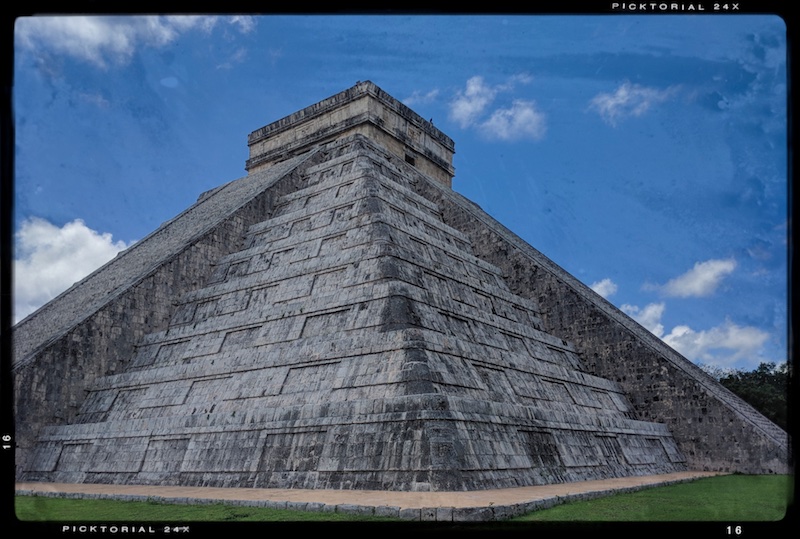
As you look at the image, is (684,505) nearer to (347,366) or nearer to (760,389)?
(347,366)

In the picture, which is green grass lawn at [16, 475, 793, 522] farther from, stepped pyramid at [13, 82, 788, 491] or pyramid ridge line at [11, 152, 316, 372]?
pyramid ridge line at [11, 152, 316, 372]

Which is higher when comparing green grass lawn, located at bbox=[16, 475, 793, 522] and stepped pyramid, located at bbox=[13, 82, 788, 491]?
stepped pyramid, located at bbox=[13, 82, 788, 491]

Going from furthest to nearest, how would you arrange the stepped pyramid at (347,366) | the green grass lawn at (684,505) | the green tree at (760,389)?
1. the green tree at (760,389)
2. the stepped pyramid at (347,366)
3. the green grass lawn at (684,505)

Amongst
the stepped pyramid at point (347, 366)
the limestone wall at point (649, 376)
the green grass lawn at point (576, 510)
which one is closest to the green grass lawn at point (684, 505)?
the green grass lawn at point (576, 510)

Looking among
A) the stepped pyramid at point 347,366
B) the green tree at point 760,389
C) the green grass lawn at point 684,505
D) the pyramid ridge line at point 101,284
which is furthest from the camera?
the green tree at point 760,389

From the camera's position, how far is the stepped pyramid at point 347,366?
9766 mm

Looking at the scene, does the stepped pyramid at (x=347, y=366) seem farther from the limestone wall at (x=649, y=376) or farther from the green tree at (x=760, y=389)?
the green tree at (x=760, y=389)

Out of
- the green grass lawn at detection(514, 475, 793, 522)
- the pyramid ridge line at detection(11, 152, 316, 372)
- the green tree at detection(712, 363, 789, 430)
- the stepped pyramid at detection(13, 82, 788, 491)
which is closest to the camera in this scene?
the green grass lawn at detection(514, 475, 793, 522)

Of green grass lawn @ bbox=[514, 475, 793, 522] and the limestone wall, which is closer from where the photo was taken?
green grass lawn @ bbox=[514, 475, 793, 522]

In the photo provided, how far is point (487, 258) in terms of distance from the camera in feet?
62.4

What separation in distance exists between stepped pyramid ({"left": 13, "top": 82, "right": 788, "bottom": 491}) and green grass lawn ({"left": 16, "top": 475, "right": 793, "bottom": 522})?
1.65m

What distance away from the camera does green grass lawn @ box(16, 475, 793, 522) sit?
657 centimetres

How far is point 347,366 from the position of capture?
1080 cm

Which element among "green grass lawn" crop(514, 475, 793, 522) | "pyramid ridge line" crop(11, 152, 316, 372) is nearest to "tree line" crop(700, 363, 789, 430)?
"green grass lawn" crop(514, 475, 793, 522)
